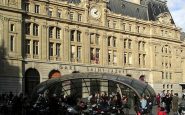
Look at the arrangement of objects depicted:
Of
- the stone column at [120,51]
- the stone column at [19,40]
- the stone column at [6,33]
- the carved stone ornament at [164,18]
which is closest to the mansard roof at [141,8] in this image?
the carved stone ornament at [164,18]

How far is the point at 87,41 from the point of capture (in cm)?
7931

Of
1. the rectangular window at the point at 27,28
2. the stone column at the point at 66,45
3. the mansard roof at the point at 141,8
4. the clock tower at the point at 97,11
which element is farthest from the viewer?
the mansard roof at the point at 141,8

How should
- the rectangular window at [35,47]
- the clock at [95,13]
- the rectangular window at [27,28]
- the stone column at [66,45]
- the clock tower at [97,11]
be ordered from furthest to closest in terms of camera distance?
1. the clock at [95,13]
2. the clock tower at [97,11]
3. the stone column at [66,45]
4. the rectangular window at [35,47]
5. the rectangular window at [27,28]

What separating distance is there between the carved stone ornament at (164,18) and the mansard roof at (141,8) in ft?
2.89

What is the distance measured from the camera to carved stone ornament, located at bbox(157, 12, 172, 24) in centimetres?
9687

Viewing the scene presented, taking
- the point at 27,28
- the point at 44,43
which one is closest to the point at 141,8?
the point at 44,43

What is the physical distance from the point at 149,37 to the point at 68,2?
2420 centimetres

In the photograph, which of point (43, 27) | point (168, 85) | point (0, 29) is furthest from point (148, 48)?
point (0, 29)

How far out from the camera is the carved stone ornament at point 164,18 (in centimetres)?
9687

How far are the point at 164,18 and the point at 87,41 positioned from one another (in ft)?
84.8

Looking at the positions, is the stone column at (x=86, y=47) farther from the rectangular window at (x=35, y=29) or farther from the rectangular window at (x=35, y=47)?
the rectangular window at (x=35, y=29)

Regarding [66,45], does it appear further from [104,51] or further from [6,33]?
[6,33]

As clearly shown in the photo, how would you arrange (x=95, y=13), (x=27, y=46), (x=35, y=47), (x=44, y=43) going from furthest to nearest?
(x=95, y=13) < (x=44, y=43) < (x=35, y=47) < (x=27, y=46)

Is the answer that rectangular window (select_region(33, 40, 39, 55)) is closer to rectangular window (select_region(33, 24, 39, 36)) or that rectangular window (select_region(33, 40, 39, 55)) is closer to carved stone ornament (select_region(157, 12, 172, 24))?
rectangular window (select_region(33, 24, 39, 36))
